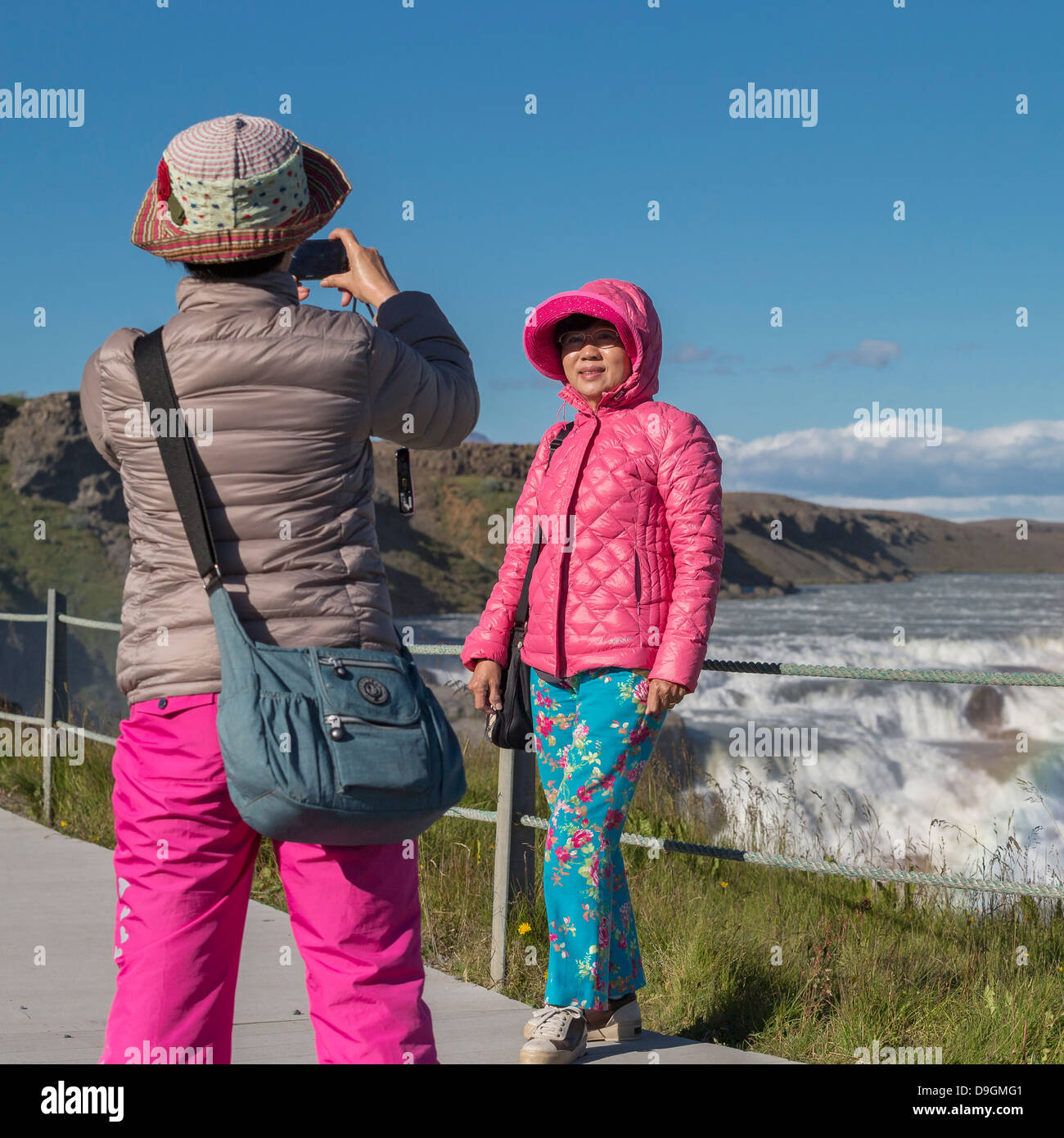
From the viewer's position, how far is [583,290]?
338cm

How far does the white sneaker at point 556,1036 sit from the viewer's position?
3195 millimetres

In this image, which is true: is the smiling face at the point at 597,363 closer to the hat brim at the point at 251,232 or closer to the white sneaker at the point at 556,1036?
the hat brim at the point at 251,232

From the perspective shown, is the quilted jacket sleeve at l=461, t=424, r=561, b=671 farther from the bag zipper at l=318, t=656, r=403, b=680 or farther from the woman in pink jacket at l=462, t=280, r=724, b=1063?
the bag zipper at l=318, t=656, r=403, b=680

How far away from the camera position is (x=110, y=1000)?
3.99 metres

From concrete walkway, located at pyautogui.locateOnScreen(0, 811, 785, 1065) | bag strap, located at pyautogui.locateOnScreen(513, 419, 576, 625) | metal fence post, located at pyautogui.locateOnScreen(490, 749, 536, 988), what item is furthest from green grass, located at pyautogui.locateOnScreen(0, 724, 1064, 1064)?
bag strap, located at pyautogui.locateOnScreen(513, 419, 576, 625)

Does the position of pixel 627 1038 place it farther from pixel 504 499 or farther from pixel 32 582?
pixel 504 499

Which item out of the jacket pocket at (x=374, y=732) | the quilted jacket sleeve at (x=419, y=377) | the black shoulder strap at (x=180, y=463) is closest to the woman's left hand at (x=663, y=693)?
the quilted jacket sleeve at (x=419, y=377)

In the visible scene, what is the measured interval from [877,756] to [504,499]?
77.8 metres

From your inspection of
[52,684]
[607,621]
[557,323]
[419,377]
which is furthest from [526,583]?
[52,684]

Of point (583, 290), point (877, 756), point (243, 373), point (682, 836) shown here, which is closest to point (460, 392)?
point (243, 373)

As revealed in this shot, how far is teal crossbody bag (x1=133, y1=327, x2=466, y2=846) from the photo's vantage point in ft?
6.23

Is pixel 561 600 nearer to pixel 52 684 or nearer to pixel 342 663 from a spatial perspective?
pixel 342 663

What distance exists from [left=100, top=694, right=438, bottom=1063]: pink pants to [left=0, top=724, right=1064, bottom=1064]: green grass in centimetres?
183

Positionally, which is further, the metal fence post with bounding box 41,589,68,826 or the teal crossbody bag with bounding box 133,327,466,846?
the metal fence post with bounding box 41,589,68,826
